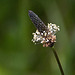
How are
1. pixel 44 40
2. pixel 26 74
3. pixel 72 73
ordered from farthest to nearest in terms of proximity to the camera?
pixel 26 74 < pixel 72 73 < pixel 44 40

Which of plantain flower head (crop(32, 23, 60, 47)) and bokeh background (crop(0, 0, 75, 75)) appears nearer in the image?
plantain flower head (crop(32, 23, 60, 47))

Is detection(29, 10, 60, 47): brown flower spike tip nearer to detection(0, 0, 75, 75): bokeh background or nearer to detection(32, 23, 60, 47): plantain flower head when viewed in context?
detection(32, 23, 60, 47): plantain flower head

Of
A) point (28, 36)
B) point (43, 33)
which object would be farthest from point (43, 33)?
point (28, 36)

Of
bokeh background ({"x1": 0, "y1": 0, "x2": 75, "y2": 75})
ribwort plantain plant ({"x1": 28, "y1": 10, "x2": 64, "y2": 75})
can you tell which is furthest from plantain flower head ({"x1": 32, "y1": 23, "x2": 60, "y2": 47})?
bokeh background ({"x1": 0, "y1": 0, "x2": 75, "y2": 75})

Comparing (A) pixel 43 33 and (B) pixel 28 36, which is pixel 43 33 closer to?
(A) pixel 43 33

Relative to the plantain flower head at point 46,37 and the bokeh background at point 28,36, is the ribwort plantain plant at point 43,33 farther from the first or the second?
the bokeh background at point 28,36

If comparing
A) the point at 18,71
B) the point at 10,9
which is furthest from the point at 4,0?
the point at 18,71

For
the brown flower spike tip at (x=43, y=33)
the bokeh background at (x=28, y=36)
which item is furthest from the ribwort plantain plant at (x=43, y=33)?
the bokeh background at (x=28, y=36)

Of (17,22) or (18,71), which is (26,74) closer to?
(18,71)
